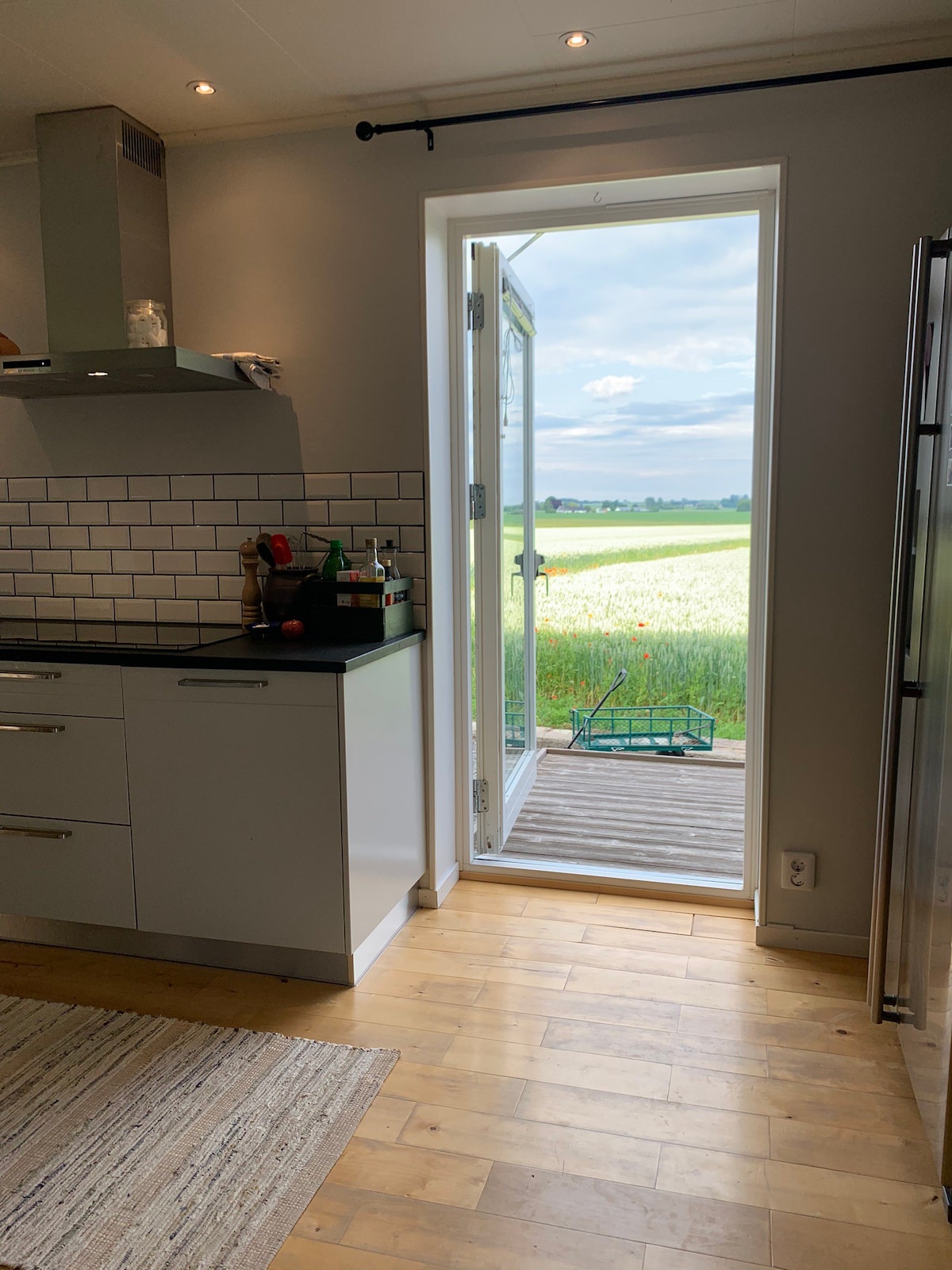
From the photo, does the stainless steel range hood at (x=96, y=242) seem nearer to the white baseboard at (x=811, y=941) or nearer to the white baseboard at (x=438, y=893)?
the white baseboard at (x=438, y=893)

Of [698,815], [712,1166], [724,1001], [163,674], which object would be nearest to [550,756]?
[698,815]

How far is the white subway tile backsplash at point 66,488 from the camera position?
121 inches

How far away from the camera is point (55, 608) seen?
3.15 metres

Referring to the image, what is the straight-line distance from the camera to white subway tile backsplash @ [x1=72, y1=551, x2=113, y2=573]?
3070mm

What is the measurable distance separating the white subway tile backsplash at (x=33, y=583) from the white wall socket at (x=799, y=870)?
2566mm

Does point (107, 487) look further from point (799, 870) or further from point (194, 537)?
point (799, 870)

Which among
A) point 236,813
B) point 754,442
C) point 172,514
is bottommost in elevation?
point 236,813

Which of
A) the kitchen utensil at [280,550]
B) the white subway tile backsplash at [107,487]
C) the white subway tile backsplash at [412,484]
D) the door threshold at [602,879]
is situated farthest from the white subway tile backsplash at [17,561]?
the door threshold at [602,879]

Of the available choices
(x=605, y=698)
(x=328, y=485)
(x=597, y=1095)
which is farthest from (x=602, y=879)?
(x=605, y=698)

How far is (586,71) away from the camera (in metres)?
2.43

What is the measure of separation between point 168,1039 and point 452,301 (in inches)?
89.1

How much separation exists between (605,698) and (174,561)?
8.12ft

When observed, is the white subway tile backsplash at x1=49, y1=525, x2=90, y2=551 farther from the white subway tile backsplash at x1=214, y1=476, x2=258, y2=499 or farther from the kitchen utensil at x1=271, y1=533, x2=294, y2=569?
the kitchen utensil at x1=271, y1=533, x2=294, y2=569

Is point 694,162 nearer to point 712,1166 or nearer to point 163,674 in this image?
point 163,674
